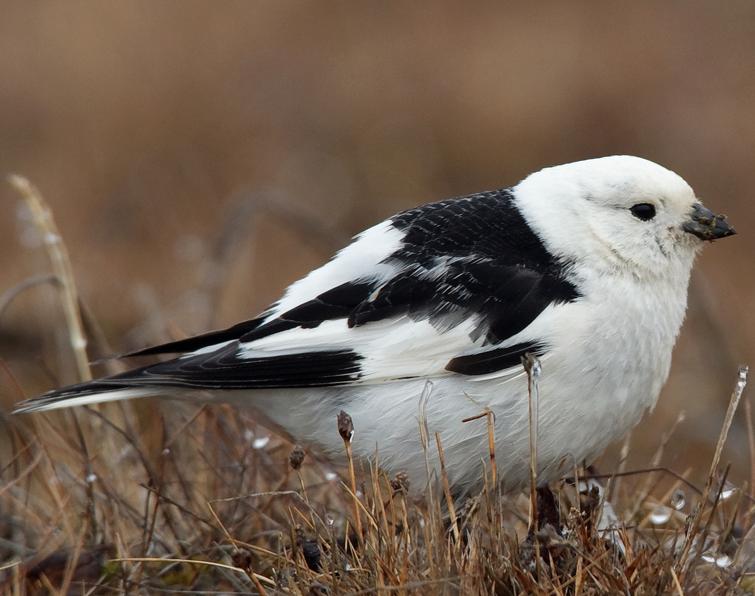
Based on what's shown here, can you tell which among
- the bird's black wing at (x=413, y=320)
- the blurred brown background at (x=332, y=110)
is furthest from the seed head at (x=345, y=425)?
the blurred brown background at (x=332, y=110)

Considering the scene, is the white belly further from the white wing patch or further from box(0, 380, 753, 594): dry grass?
the white wing patch

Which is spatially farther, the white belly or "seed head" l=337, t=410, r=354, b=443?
the white belly

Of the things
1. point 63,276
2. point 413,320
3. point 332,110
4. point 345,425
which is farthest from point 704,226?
point 332,110

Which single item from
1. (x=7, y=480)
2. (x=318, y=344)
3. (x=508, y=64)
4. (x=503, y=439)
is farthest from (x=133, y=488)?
(x=508, y=64)

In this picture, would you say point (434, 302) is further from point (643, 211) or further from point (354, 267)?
point (643, 211)

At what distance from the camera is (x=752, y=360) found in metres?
6.73

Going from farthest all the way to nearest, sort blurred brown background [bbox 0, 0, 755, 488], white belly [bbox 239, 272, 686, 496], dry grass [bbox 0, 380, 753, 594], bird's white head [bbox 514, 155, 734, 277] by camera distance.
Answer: blurred brown background [bbox 0, 0, 755, 488] < bird's white head [bbox 514, 155, 734, 277] < white belly [bbox 239, 272, 686, 496] < dry grass [bbox 0, 380, 753, 594]

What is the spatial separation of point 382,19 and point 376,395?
24.4 ft

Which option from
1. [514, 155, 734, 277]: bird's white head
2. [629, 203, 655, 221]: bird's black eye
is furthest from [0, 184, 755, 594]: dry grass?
[629, 203, 655, 221]: bird's black eye

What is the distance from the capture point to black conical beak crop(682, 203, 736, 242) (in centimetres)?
345

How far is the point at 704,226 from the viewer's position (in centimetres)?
345

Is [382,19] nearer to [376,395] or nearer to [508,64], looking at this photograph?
[508,64]

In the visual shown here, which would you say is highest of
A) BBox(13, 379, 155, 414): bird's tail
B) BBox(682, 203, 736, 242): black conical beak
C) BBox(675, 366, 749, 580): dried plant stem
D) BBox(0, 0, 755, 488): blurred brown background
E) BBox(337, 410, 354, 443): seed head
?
BBox(0, 0, 755, 488): blurred brown background

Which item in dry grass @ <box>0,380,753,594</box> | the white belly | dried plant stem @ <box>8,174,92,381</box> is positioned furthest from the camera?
dried plant stem @ <box>8,174,92,381</box>
